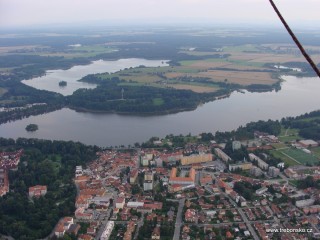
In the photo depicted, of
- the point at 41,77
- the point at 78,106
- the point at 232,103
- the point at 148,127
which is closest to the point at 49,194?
the point at 148,127

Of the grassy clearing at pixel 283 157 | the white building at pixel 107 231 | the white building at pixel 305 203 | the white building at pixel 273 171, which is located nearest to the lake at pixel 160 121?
the grassy clearing at pixel 283 157

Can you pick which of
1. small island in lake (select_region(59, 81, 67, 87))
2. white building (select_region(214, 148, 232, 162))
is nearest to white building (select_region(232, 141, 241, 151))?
white building (select_region(214, 148, 232, 162))

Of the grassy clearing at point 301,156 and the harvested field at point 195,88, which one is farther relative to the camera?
the harvested field at point 195,88

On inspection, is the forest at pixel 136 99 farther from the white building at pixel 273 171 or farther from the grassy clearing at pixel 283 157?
the white building at pixel 273 171

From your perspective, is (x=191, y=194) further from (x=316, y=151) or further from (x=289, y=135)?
(x=289, y=135)

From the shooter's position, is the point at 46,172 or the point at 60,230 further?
the point at 46,172

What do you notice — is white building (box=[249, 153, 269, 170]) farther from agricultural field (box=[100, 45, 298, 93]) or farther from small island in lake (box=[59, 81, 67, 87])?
small island in lake (box=[59, 81, 67, 87])

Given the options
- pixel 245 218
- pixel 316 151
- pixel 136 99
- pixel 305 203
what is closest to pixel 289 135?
pixel 316 151

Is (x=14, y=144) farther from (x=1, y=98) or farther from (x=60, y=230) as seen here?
(x=1, y=98)
